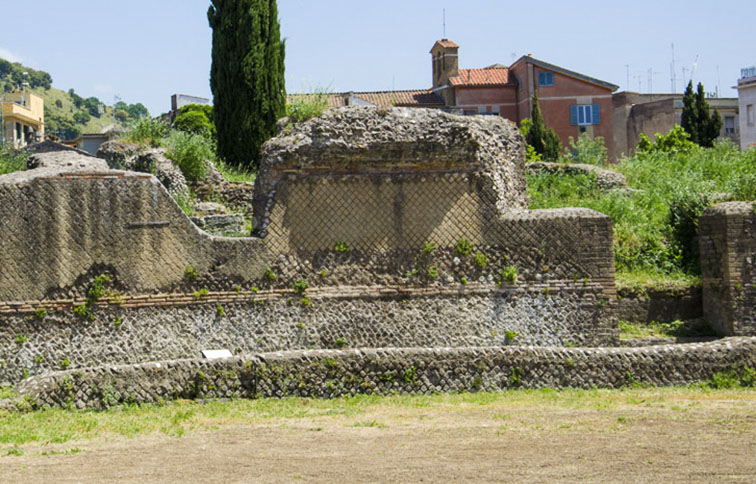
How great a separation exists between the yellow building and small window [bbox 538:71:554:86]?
29.2 metres

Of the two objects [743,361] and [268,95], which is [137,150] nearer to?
[268,95]

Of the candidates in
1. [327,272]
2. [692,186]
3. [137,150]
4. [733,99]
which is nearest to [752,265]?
[692,186]

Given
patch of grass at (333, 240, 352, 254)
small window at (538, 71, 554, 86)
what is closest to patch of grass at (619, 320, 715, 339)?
patch of grass at (333, 240, 352, 254)

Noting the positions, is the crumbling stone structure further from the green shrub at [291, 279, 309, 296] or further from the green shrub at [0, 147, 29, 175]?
the green shrub at [0, 147, 29, 175]

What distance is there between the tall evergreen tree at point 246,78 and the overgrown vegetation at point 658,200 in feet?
19.4

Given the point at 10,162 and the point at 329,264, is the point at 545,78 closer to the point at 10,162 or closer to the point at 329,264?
the point at 10,162

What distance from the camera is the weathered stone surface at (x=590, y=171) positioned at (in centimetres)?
1731

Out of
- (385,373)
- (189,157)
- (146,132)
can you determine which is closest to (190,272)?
(385,373)

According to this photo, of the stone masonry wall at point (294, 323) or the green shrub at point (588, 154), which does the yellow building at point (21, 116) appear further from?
the stone masonry wall at point (294, 323)

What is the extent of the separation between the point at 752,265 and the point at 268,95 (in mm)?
10854

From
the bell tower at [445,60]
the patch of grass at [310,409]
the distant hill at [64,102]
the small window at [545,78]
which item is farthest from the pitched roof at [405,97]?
the distant hill at [64,102]

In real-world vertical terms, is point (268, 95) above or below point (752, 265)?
above

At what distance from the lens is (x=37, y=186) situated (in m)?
10.6

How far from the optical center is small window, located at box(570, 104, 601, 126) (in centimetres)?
4378
